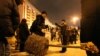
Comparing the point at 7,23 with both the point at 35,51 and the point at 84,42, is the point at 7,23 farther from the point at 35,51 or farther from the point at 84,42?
the point at 35,51

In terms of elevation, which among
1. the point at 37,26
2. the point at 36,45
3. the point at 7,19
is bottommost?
the point at 36,45

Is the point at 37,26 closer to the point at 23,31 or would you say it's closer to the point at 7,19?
the point at 23,31

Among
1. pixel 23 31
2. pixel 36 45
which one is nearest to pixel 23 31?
pixel 23 31

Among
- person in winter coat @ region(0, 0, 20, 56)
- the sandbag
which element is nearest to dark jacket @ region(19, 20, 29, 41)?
the sandbag

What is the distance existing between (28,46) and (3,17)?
176cm

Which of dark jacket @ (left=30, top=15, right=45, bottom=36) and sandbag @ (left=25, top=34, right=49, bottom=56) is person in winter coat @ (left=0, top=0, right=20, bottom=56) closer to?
sandbag @ (left=25, top=34, right=49, bottom=56)

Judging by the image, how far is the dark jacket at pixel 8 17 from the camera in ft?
19.2

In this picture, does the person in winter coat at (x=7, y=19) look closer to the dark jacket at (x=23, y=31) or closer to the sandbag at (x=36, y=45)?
the sandbag at (x=36, y=45)

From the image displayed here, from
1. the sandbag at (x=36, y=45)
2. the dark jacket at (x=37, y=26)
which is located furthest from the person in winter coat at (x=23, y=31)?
the sandbag at (x=36, y=45)

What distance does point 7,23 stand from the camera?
588cm

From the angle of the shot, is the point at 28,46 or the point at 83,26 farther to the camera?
the point at 28,46

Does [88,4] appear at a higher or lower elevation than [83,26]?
higher

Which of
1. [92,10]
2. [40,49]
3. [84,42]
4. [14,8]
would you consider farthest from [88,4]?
[40,49]

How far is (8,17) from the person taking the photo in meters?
5.97
